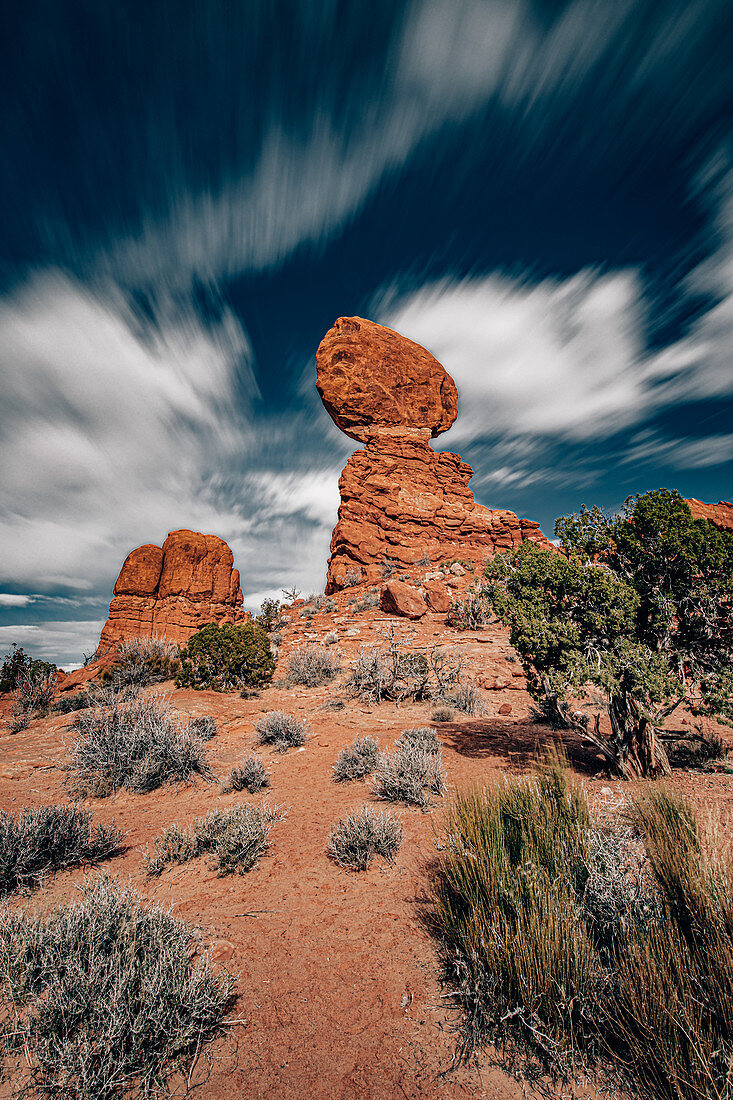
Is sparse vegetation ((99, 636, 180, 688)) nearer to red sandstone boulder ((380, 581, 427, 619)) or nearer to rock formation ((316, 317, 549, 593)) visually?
red sandstone boulder ((380, 581, 427, 619))

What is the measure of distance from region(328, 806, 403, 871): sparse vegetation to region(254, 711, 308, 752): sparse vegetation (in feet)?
13.1

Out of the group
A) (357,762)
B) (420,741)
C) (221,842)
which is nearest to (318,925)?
(221,842)

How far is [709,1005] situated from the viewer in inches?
72.3

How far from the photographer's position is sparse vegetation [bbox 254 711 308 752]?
327 inches

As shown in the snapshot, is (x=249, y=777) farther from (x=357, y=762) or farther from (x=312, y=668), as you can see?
(x=312, y=668)

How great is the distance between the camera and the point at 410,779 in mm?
5566

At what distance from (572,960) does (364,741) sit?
4981 mm

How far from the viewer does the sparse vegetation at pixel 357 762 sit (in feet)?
21.2

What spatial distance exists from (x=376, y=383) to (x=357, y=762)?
108 ft

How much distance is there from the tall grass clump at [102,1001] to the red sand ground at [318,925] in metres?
0.19

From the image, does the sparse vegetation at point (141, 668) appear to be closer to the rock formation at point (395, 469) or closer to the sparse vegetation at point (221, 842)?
the sparse vegetation at point (221, 842)

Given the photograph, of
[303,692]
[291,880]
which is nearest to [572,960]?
[291,880]

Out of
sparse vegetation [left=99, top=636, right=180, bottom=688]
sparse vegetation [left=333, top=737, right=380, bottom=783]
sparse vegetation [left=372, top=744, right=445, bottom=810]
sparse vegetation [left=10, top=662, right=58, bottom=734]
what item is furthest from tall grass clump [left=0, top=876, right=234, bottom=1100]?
sparse vegetation [left=99, top=636, right=180, bottom=688]

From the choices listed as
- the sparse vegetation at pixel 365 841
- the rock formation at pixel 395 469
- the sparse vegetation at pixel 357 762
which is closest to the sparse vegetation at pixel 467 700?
the sparse vegetation at pixel 357 762
